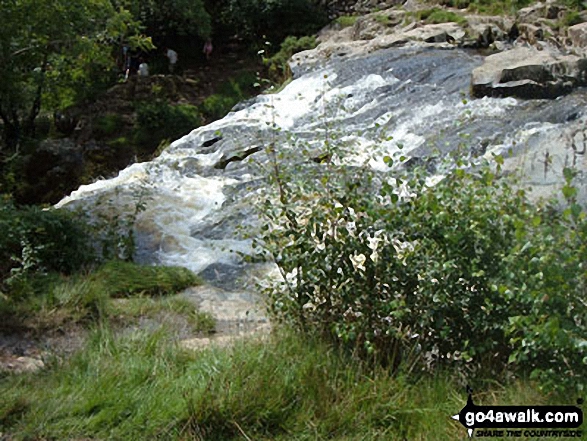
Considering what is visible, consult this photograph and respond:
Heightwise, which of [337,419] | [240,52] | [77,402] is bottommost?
[240,52]

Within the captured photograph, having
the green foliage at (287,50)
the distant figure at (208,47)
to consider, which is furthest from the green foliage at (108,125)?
the distant figure at (208,47)

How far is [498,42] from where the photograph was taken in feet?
48.8

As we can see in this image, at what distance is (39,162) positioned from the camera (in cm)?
1384

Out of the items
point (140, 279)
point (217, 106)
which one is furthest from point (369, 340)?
point (217, 106)

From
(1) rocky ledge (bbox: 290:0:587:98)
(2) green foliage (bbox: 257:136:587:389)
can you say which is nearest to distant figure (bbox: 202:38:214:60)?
(1) rocky ledge (bbox: 290:0:587:98)

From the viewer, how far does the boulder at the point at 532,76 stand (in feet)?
34.6

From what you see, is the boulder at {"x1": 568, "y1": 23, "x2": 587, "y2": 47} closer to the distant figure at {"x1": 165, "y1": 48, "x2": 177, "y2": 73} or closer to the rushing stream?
the rushing stream

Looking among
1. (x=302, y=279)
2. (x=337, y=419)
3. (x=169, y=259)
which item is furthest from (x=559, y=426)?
(x=169, y=259)

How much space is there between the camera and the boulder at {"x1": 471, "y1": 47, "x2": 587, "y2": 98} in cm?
1055

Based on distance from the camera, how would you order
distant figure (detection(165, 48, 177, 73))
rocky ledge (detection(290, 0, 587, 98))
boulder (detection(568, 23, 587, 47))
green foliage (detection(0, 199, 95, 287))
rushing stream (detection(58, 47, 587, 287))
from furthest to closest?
distant figure (detection(165, 48, 177, 73))
boulder (detection(568, 23, 587, 47))
rocky ledge (detection(290, 0, 587, 98))
rushing stream (detection(58, 47, 587, 287))
green foliage (detection(0, 199, 95, 287))

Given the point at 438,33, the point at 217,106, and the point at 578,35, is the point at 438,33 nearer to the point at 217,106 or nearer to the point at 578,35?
the point at 578,35

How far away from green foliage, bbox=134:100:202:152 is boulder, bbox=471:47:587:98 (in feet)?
24.8

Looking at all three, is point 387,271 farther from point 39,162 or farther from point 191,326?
point 39,162

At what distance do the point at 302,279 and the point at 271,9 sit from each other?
19.3 metres
